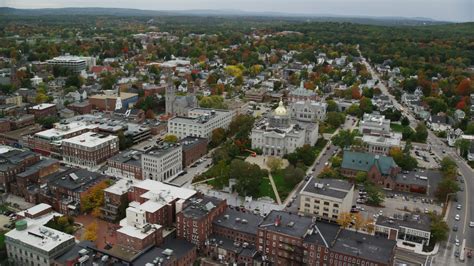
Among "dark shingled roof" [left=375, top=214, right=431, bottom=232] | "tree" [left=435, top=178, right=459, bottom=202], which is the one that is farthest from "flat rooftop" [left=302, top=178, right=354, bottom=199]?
"tree" [left=435, top=178, right=459, bottom=202]

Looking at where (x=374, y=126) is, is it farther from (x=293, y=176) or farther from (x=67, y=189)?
(x=67, y=189)

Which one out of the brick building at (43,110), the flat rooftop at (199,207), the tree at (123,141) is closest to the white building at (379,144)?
the flat rooftop at (199,207)

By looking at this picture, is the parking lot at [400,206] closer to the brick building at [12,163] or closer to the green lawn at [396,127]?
the green lawn at [396,127]

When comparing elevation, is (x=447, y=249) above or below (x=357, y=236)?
below

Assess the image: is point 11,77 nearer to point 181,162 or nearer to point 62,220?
point 181,162

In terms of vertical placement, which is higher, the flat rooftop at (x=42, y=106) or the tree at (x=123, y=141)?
the flat rooftop at (x=42, y=106)

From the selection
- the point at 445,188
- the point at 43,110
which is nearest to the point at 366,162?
the point at 445,188

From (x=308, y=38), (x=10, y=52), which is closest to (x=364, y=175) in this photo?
(x=10, y=52)
